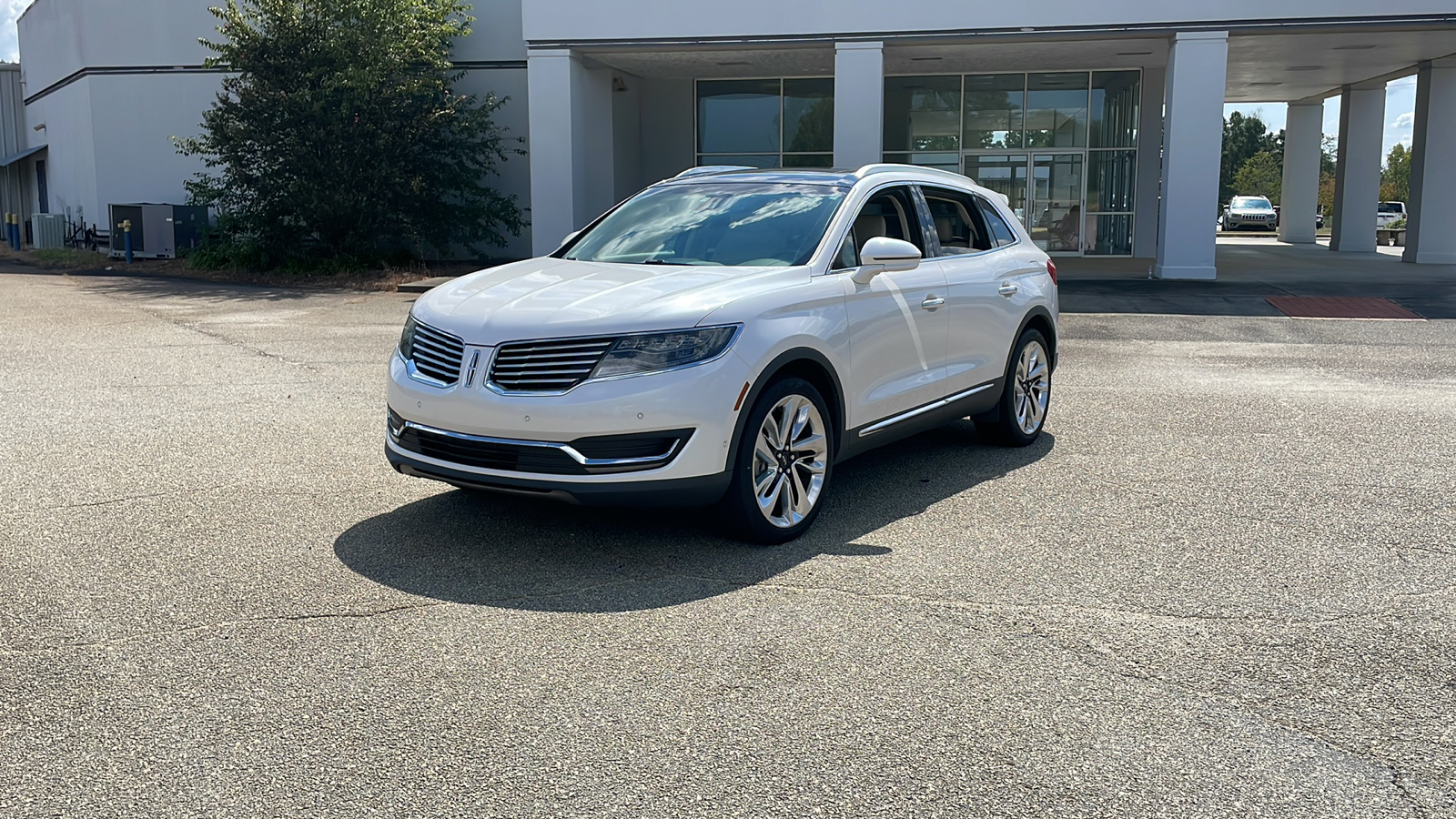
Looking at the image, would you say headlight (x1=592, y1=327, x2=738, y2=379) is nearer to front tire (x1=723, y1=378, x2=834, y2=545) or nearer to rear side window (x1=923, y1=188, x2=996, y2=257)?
front tire (x1=723, y1=378, x2=834, y2=545)

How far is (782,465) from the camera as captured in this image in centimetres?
606

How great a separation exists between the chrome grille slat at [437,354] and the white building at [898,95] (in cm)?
1782

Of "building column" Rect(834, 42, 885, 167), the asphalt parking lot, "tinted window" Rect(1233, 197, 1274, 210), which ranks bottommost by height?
the asphalt parking lot

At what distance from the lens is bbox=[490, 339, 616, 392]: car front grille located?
5559mm

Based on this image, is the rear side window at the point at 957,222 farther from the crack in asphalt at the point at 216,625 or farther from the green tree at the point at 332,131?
the green tree at the point at 332,131

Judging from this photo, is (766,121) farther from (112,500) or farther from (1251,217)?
(1251,217)

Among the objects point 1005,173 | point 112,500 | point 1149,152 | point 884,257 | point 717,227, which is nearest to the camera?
point 884,257

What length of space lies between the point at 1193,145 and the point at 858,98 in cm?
570

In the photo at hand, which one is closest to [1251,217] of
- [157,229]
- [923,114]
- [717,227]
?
[923,114]

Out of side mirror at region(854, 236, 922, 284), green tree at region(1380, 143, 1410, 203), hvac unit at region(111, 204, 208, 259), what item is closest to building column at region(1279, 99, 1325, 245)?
hvac unit at region(111, 204, 208, 259)

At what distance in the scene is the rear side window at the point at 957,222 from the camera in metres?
7.71

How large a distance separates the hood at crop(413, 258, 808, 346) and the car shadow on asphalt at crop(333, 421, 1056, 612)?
956 mm

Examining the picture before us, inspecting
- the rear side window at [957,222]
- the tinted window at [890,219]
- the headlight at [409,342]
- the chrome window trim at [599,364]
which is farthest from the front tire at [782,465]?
the rear side window at [957,222]

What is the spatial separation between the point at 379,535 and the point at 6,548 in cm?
160
